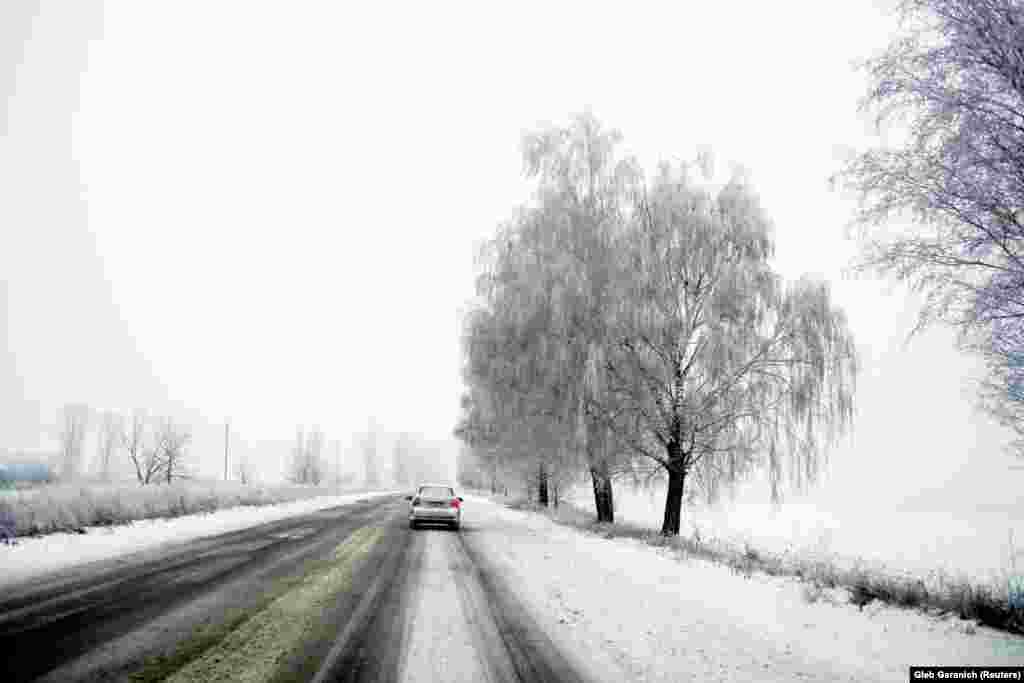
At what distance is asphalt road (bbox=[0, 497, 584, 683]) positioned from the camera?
419cm

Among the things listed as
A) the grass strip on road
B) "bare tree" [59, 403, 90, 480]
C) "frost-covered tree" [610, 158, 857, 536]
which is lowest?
"bare tree" [59, 403, 90, 480]

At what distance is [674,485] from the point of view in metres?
14.2

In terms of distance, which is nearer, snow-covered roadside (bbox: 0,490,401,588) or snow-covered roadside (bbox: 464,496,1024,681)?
snow-covered roadside (bbox: 464,496,1024,681)

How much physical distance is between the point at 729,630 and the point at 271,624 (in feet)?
16.1

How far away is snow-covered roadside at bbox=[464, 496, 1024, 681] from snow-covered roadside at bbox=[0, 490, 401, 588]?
710 centimetres

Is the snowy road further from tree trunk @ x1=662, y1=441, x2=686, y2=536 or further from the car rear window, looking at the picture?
the car rear window

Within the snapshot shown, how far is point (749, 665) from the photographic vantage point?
4809mm

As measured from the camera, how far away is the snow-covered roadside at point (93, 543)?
8086mm

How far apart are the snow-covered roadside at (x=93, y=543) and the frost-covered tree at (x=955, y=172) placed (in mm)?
12415

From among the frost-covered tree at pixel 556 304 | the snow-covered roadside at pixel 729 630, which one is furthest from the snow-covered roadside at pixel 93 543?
the frost-covered tree at pixel 556 304

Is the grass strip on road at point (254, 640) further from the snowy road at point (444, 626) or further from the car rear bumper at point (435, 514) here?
the car rear bumper at point (435, 514)

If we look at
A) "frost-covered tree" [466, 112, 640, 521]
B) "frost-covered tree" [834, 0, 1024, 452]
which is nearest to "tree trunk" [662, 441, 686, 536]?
"frost-covered tree" [466, 112, 640, 521]

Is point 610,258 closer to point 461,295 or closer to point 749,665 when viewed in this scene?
point 461,295

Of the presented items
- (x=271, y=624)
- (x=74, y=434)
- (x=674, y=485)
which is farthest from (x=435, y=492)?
(x=74, y=434)
